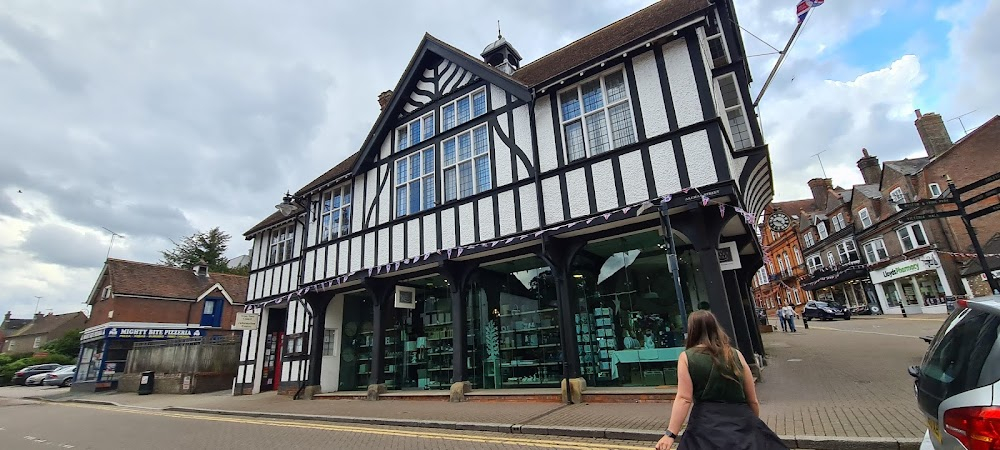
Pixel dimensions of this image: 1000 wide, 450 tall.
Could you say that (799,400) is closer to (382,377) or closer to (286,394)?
(382,377)

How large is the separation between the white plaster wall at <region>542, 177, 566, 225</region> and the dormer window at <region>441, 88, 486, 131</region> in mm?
3526

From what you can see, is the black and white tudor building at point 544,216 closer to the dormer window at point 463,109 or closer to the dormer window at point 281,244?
the dormer window at point 463,109

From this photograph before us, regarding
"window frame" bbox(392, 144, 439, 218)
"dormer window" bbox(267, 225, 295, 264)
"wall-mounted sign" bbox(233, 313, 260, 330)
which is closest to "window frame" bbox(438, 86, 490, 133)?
"window frame" bbox(392, 144, 439, 218)

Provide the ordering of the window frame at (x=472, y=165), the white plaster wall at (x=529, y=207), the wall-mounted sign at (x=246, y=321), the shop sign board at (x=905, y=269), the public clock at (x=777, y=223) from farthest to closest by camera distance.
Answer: the shop sign board at (x=905, y=269)
the public clock at (x=777, y=223)
the wall-mounted sign at (x=246, y=321)
the window frame at (x=472, y=165)
the white plaster wall at (x=529, y=207)

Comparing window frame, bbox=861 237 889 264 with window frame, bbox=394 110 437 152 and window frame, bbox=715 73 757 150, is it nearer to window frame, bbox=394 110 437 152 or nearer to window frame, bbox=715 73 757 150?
window frame, bbox=715 73 757 150

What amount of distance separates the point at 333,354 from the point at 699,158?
13893mm

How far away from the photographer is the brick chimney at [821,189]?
42938mm

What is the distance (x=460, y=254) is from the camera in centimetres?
1188

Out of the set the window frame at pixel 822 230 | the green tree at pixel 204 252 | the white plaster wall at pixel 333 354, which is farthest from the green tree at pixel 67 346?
the window frame at pixel 822 230

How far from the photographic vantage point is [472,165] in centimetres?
1272

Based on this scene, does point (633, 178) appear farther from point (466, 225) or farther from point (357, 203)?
point (357, 203)

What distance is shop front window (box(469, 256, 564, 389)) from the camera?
455 inches

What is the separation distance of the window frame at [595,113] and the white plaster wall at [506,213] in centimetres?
182

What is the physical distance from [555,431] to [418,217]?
798 centimetres
